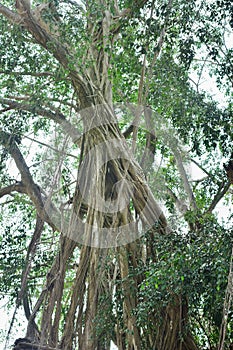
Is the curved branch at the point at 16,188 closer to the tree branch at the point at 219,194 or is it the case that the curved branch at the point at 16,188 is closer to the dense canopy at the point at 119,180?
the dense canopy at the point at 119,180

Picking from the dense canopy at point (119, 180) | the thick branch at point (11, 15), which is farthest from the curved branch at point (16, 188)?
the thick branch at point (11, 15)

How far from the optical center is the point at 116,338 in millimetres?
3441

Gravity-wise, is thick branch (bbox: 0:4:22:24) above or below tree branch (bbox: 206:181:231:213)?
above

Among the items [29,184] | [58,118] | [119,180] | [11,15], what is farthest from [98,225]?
[11,15]

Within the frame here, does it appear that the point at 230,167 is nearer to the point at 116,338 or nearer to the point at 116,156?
the point at 116,156

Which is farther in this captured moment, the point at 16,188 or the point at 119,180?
the point at 16,188

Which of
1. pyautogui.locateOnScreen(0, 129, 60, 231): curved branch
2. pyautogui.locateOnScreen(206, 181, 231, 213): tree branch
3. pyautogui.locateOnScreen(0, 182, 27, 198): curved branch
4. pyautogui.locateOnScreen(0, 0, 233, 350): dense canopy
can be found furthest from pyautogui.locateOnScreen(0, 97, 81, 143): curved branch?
pyautogui.locateOnScreen(206, 181, 231, 213): tree branch

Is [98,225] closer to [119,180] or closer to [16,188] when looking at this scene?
[119,180]

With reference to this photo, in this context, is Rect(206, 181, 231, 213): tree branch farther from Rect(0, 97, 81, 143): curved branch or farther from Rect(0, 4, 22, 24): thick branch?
Rect(0, 4, 22, 24): thick branch

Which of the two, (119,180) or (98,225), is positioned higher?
(119,180)

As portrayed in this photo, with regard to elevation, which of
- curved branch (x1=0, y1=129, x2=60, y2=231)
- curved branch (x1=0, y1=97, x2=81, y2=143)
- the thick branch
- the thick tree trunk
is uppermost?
the thick branch

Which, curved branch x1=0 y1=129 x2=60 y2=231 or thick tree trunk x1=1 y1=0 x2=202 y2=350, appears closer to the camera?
thick tree trunk x1=1 y1=0 x2=202 y2=350

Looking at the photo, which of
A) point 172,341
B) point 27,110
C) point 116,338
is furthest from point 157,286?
point 27,110

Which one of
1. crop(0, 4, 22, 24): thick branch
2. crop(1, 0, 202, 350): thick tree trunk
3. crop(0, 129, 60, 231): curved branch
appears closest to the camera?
crop(1, 0, 202, 350): thick tree trunk
